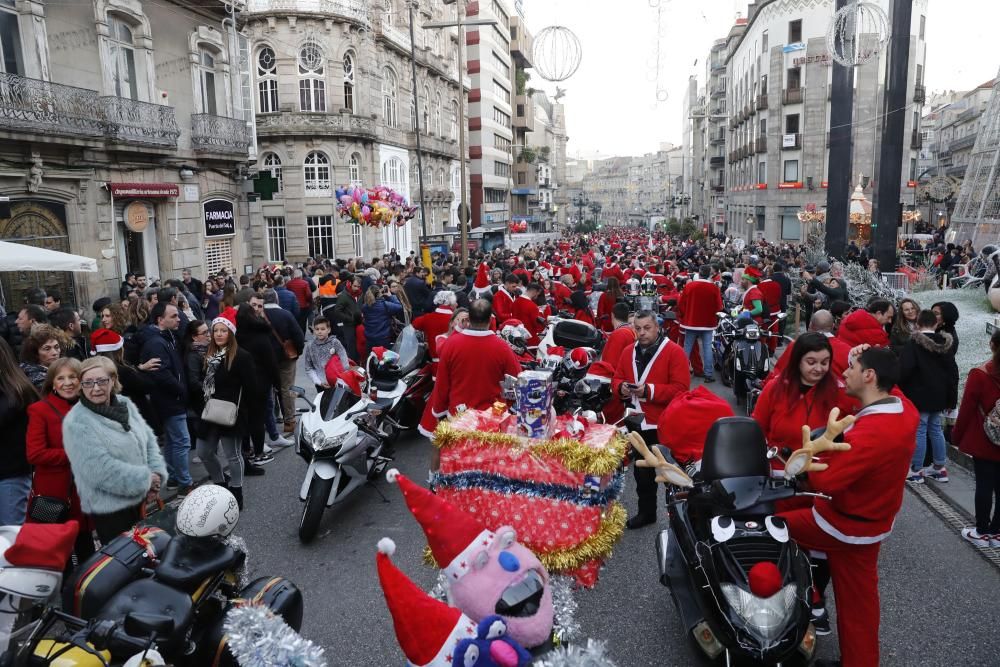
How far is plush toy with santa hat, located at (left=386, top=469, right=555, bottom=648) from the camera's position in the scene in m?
2.60

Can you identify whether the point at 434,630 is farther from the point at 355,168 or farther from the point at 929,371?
the point at 355,168

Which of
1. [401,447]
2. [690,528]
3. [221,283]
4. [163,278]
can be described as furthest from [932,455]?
[163,278]

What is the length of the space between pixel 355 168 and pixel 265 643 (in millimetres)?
33618

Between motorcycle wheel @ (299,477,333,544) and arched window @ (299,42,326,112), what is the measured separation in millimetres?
30333

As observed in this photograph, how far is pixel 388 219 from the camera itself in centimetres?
2098

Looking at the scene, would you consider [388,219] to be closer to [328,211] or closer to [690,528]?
[328,211]

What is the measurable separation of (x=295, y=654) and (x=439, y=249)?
24931mm

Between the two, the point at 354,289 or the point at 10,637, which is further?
the point at 354,289

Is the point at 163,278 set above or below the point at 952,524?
above

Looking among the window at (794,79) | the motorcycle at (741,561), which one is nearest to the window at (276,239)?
the motorcycle at (741,561)

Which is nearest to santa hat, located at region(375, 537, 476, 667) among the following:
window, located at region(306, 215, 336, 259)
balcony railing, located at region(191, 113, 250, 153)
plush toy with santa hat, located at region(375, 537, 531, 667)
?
plush toy with santa hat, located at region(375, 537, 531, 667)

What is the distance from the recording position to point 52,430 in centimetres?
458

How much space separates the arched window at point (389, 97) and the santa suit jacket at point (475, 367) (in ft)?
109

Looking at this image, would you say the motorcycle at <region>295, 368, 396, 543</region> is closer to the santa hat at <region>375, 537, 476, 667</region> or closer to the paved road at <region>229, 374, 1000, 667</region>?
the paved road at <region>229, 374, 1000, 667</region>
